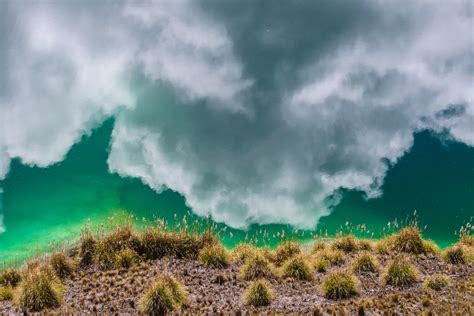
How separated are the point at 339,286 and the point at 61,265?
30.5 ft

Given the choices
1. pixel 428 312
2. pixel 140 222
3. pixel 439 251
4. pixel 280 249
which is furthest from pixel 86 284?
pixel 439 251

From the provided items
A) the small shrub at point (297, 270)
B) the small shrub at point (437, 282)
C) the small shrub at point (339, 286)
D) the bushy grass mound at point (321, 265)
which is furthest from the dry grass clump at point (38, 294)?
the small shrub at point (437, 282)

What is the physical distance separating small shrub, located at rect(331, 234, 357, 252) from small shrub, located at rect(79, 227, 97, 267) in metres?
9.02

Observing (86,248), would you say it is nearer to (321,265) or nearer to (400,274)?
(321,265)

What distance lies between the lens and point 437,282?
15523 mm

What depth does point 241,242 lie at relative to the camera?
19656 mm

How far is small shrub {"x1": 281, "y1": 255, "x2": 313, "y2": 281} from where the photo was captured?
16.7m

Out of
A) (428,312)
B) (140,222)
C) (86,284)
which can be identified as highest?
(140,222)

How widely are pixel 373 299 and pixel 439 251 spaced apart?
615cm

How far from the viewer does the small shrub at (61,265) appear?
17.2 meters

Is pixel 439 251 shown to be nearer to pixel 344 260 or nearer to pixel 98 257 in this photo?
pixel 344 260

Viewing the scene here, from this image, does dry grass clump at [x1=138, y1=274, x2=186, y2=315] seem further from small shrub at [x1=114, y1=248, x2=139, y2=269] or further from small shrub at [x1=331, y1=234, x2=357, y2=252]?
small shrub at [x1=331, y1=234, x2=357, y2=252]

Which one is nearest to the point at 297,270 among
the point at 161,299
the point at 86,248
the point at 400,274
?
the point at 400,274

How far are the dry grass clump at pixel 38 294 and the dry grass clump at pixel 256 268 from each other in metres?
5.79
